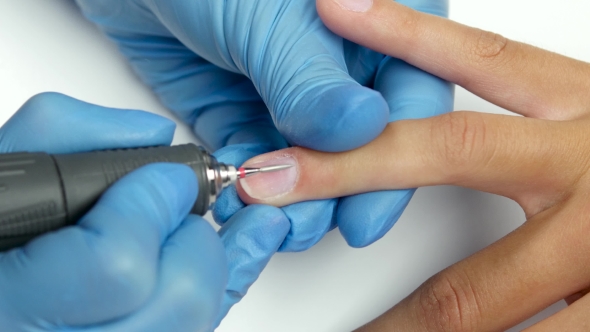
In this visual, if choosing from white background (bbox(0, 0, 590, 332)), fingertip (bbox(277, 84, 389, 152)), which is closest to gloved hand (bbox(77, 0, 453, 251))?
fingertip (bbox(277, 84, 389, 152))

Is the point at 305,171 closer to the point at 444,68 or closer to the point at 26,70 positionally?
the point at 444,68

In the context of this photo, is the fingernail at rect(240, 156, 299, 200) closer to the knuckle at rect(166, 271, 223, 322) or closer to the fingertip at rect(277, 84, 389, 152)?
the fingertip at rect(277, 84, 389, 152)

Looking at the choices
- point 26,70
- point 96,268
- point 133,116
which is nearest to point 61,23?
point 26,70

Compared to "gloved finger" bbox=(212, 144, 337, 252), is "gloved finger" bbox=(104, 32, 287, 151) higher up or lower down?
higher up

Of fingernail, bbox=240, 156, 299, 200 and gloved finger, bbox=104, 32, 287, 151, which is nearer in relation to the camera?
fingernail, bbox=240, 156, 299, 200

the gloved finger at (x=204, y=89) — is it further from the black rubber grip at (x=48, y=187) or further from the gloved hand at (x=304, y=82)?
the black rubber grip at (x=48, y=187)

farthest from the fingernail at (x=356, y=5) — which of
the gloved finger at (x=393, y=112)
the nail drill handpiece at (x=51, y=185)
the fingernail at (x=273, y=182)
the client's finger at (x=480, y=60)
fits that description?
the nail drill handpiece at (x=51, y=185)

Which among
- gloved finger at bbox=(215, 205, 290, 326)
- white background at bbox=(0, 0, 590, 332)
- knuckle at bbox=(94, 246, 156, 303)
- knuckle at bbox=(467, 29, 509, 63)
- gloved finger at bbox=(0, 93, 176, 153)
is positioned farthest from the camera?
white background at bbox=(0, 0, 590, 332)
